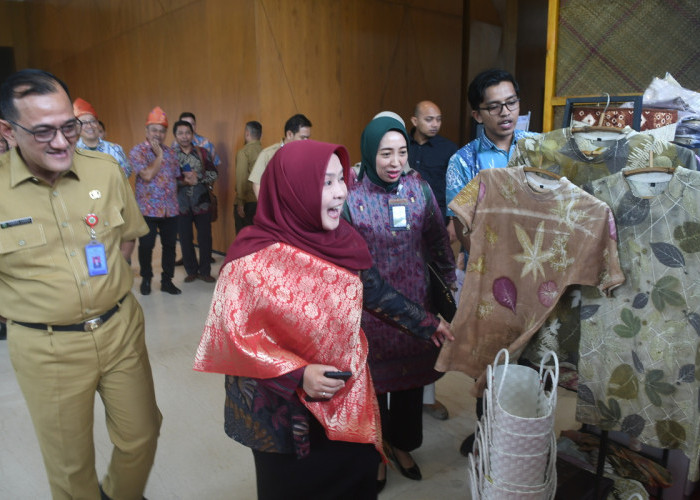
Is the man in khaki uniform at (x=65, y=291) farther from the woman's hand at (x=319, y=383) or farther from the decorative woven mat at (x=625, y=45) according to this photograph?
the decorative woven mat at (x=625, y=45)

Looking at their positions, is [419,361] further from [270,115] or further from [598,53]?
[270,115]

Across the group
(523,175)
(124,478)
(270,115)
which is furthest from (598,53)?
(270,115)

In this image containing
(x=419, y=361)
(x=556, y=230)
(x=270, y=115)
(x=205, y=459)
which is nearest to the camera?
(x=556, y=230)

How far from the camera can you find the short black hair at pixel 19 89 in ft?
5.01

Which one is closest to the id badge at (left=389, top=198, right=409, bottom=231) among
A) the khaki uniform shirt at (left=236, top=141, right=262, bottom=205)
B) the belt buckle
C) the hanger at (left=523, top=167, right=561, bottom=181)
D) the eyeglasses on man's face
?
the hanger at (left=523, top=167, right=561, bottom=181)

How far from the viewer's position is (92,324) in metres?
1.72

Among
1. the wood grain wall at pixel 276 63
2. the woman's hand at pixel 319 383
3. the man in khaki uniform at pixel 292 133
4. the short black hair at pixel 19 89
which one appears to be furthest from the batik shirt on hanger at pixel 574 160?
the wood grain wall at pixel 276 63

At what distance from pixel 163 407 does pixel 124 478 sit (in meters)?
1.16

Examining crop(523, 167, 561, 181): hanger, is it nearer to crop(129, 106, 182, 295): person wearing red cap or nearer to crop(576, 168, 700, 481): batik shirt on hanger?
crop(576, 168, 700, 481): batik shirt on hanger

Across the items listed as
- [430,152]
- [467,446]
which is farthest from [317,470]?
[430,152]

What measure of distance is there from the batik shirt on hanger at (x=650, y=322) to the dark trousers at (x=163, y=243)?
13.8ft

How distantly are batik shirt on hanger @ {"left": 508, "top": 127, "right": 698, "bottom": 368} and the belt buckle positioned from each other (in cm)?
→ 142

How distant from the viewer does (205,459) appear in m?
2.53

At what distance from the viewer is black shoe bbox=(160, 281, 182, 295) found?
17.0 feet
